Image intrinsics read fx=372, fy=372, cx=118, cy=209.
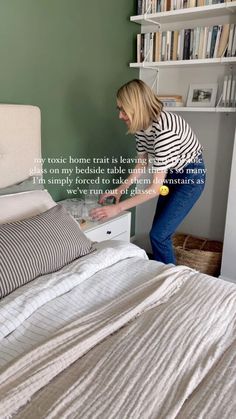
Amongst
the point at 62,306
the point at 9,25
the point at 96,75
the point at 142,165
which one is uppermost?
the point at 9,25

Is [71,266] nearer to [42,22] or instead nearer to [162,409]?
[162,409]

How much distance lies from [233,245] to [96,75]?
1.52 meters

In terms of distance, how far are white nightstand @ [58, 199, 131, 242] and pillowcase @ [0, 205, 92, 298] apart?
0.58 meters

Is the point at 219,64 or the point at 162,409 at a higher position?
the point at 219,64

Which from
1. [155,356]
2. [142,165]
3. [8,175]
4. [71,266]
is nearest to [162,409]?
[155,356]

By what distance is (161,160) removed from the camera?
207cm

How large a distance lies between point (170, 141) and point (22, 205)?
90 cm

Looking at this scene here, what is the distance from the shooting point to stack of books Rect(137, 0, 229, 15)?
2.48 m

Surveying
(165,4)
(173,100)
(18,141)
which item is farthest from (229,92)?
(18,141)

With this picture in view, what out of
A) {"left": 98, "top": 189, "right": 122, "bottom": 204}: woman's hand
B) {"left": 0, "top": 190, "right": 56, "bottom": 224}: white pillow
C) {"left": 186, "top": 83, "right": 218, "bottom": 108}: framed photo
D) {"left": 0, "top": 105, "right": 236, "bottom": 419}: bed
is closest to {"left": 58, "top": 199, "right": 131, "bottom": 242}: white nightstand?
{"left": 98, "top": 189, "right": 122, "bottom": 204}: woman's hand

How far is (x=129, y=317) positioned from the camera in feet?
3.71

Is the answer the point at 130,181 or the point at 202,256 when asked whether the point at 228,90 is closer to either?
the point at 130,181

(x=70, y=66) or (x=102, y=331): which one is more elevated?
(x=70, y=66)

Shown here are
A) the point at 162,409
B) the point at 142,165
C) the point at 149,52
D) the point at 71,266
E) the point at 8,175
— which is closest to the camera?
the point at 162,409
